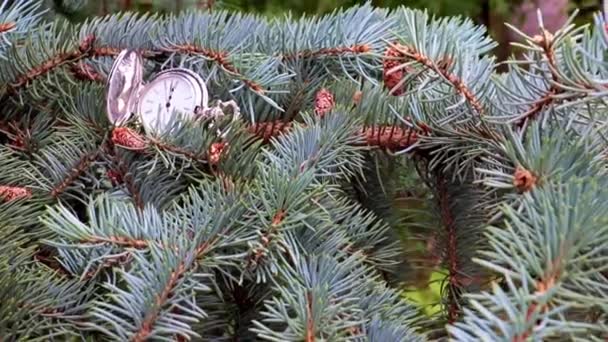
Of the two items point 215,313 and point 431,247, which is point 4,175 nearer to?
point 215,313

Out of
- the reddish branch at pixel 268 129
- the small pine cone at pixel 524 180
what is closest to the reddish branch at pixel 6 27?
the reddish branch at pixel 268 129

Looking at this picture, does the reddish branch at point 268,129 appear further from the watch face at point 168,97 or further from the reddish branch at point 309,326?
the reddish branch at point 309,326

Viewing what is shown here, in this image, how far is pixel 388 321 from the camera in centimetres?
35

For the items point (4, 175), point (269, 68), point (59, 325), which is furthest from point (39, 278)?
point (269, 68)

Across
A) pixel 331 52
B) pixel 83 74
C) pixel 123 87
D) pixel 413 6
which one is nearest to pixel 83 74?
pixel 83 74

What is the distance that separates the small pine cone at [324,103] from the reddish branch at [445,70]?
0.24 ft

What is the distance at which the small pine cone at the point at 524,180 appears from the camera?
315 millimetres

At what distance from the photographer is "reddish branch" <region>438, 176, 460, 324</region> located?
0.47 meters

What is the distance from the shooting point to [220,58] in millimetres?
534

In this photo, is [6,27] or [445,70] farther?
[6,27]

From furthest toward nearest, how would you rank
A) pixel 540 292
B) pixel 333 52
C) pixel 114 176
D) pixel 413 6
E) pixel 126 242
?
pixel 413 6, pixel 333 52, pixel 114 176, pixel 126 242, pixel 540 292

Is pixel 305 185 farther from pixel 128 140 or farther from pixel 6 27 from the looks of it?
pixel 6 27

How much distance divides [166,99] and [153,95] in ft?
0.04

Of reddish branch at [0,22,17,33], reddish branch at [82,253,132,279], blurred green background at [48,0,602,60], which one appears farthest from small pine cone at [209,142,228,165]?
blurred green background at [48,0,602,60]
